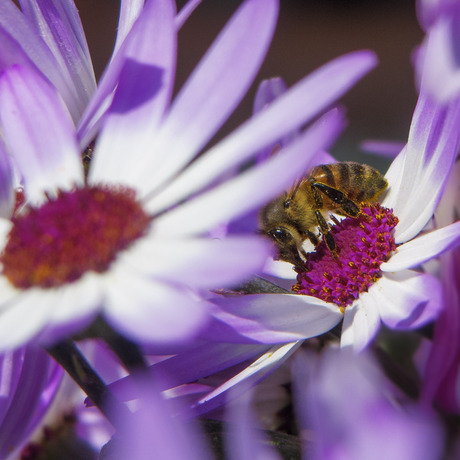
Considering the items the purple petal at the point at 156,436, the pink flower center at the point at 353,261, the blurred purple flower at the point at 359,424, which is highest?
the purple petal at the point at 156,436

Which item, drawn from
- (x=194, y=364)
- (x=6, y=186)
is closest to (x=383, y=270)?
(x=194, y=364)

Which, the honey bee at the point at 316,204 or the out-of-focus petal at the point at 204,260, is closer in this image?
the out-of-focus petal at the point at 204,260

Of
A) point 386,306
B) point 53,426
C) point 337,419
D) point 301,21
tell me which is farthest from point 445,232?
point 301,21

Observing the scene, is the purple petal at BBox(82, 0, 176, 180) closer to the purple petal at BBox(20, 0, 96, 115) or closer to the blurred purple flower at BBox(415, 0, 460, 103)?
the purple petal at BBox(20, 0, 96, 115)

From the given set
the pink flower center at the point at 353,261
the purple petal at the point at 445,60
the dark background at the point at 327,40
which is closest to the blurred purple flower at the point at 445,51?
the purple petal at the point at 445,60

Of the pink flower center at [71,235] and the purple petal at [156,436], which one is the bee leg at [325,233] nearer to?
the pink flower center at [71,235]

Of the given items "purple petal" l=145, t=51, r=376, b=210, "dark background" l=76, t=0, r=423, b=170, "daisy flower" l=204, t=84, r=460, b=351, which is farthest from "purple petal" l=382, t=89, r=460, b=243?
"dark background" l=76, t=0, r=423, b=170
